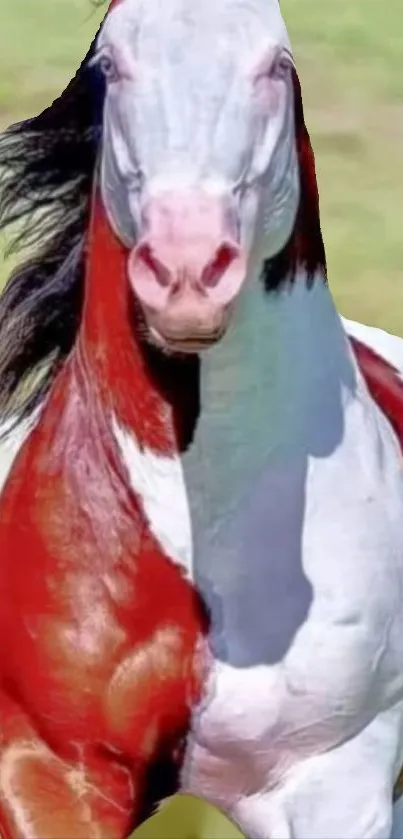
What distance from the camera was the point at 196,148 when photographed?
0.43 m

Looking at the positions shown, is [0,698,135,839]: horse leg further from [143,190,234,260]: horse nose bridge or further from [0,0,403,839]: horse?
[143,190,234,260]: horse nose bridge

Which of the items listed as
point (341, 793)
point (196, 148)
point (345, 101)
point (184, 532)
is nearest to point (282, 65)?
point (196, 148)

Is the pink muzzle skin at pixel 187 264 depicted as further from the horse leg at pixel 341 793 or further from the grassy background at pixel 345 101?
the grassy background at pixel 345 101

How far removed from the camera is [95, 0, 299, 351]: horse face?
0.42 metres

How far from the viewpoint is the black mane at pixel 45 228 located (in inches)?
20.8

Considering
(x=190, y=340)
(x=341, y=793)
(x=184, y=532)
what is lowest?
(x=341, y=793)

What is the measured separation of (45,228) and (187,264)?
0.16 metres

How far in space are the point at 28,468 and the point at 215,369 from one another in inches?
4.2

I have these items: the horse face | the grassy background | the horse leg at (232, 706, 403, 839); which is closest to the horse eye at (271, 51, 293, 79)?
the horse face

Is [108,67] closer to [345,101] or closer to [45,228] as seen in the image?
[45,228]

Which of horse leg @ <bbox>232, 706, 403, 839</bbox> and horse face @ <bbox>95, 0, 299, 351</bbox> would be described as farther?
horse leg @ <bbox>232, 706, 403, 839</bbox>

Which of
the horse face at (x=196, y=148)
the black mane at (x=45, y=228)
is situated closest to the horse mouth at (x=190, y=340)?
the horse face at (x=196, y=148)

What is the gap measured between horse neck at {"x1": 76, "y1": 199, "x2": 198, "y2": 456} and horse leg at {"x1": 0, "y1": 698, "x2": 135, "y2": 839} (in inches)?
5.3

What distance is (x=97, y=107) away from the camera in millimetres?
510
